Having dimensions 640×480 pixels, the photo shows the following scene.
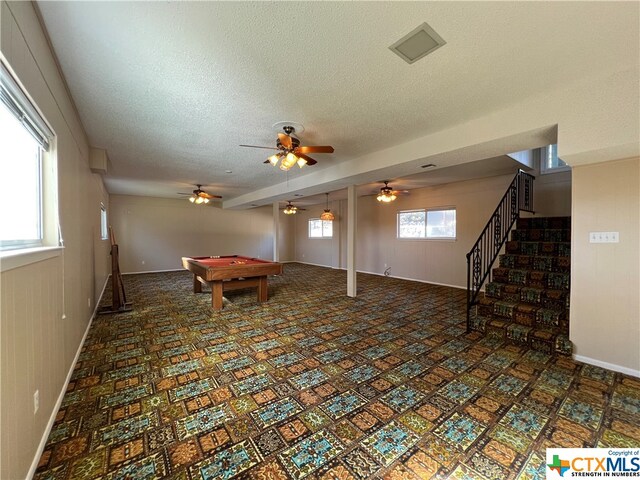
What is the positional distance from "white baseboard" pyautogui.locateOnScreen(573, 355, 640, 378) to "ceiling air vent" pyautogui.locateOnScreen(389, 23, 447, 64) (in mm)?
3467

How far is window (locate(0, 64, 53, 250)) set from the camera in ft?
4.61

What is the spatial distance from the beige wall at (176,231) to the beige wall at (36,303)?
7020mm

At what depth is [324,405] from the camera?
6.82ft

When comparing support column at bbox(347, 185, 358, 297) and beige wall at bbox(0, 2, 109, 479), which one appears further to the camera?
support column at bbox(347, 185, 358, 297)

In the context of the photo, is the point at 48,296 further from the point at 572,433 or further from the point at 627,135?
the point at 627,135

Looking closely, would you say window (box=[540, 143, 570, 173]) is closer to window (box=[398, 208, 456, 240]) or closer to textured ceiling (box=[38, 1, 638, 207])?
window (box=[398, 208, 456, 240])

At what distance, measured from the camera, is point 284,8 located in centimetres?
157

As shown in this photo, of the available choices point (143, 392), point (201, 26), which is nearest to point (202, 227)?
point (143, 392)

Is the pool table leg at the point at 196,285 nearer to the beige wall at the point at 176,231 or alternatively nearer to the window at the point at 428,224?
the beige wall at the point at 176,231

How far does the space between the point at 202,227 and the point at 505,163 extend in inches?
382

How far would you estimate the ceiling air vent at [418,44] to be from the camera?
174 centimetres

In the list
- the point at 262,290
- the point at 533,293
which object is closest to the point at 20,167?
the point at 262,290

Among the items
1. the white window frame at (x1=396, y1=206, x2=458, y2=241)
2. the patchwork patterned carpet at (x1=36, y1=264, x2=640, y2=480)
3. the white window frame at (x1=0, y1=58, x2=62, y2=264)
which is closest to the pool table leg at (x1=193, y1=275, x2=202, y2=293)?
the patchwork patterned carpet at (x1=36, y1=264, x2=640, y2=480)

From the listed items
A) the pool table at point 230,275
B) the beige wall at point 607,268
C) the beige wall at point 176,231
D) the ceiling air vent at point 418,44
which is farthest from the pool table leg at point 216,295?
the beige wall at point 176,231
